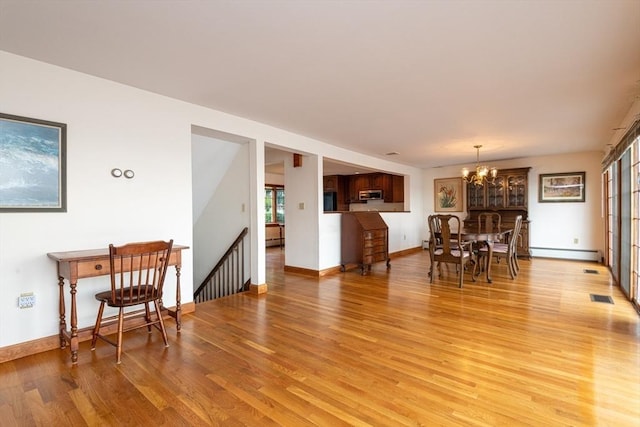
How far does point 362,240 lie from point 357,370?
3318mm

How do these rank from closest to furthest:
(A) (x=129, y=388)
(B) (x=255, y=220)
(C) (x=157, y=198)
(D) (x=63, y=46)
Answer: (A) (x=129, y=388) < (D) (x=63, y=46) < (C) (x=157, y=198) < (B) (x=255, y=220)

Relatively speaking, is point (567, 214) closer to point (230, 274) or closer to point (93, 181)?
point (230, 274)

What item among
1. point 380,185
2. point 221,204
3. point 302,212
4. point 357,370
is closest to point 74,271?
point 357,370

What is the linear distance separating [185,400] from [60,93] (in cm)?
260

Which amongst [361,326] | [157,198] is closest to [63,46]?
[157,198]

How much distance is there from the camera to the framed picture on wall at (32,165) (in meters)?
2.35

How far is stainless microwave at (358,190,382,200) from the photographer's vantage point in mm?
9398

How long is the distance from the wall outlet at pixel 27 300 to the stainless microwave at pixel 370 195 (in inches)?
317

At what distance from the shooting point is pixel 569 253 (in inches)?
263

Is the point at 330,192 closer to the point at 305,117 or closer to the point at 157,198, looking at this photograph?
the point at 305,117

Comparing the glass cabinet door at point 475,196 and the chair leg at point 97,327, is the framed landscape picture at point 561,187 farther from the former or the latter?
the chair leg at point 97,327

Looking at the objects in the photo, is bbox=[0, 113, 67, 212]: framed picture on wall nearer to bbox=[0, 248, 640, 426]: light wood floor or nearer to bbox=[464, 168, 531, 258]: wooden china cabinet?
bbox=[0, 248, 640, 426]: light wood floor

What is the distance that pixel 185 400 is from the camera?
6.06ft

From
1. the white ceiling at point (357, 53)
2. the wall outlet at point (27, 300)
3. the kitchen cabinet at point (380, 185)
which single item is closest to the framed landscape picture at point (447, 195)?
the kitchen cabinet at point (380, 185)
